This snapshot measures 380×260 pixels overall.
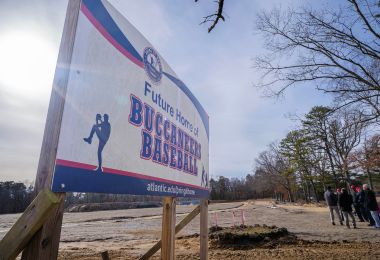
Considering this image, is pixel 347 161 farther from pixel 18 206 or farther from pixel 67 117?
pixel 18 206

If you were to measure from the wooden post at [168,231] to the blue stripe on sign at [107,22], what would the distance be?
198 centimetres

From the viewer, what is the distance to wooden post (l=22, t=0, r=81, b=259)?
5.95 ft

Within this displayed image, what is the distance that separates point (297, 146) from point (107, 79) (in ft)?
155

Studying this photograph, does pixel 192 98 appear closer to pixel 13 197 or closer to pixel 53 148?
pixel 53 148

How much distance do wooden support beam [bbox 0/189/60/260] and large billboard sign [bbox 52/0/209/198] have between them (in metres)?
0.12

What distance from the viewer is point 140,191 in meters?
2.97

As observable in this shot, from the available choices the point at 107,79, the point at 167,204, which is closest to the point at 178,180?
the point at 167,204

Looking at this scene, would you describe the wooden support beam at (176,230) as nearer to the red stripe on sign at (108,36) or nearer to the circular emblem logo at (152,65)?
the circular emblem logo at (152,65)

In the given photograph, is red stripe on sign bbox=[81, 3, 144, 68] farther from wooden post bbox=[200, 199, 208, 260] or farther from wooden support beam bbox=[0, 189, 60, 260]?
wooden post bbox=[200, 199, 208, 260]

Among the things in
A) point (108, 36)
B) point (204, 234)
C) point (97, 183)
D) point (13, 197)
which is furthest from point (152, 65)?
point (13, 197)

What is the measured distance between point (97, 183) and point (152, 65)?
1.74 meters

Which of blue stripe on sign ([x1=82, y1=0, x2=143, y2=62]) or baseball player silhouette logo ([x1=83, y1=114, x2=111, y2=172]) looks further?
blue stripe on sign ([x1=82, y1=0, x2=143, y2=62])

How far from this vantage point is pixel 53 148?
1.94 metres

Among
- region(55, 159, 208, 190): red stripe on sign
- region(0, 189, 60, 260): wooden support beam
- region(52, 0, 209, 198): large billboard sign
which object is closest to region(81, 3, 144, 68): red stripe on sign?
region(52, 0, 209, 198): large billboard sign
